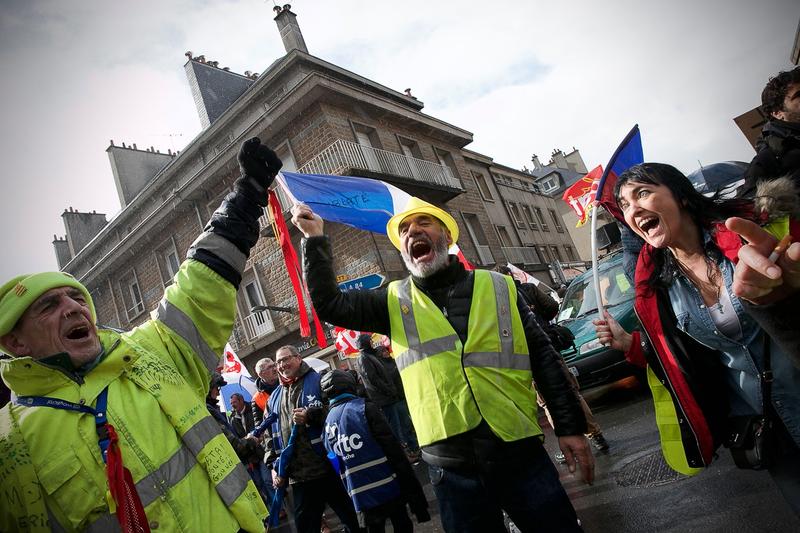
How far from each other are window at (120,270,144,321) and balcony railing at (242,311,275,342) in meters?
7.21

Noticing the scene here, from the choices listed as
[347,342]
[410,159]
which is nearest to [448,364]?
[347,342]

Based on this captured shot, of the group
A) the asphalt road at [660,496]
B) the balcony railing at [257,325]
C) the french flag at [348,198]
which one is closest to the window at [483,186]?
the balcony railing at [257,325]

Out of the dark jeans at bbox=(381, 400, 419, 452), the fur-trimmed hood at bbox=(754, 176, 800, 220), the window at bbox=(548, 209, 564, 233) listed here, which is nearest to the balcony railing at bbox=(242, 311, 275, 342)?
the dark jeans at bbox=(381, 400, 419, 452)

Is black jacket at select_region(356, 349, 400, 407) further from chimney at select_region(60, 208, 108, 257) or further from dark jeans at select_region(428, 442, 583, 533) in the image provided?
chimney at select_region(60, 208, 108, 257)

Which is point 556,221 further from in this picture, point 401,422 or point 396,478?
point 396,478

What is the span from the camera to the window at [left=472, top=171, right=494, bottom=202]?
1024 inches

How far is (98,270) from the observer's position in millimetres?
22906

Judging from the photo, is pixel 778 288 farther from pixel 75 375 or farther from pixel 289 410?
pixel 289 410

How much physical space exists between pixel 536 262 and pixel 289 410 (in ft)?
79.7

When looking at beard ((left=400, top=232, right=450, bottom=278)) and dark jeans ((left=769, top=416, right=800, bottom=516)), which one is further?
beard ((left=400, top=232, right=450, bottom=278))

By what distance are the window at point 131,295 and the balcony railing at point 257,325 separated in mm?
7210

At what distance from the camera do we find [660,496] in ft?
11.4

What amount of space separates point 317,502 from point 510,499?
2.44 m

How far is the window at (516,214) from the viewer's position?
27.9 meters
